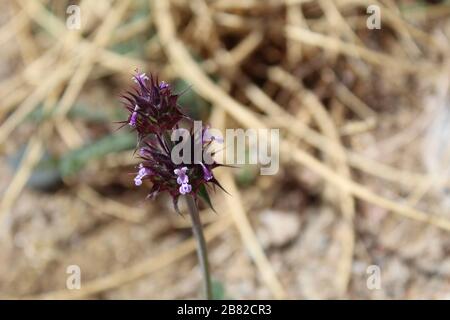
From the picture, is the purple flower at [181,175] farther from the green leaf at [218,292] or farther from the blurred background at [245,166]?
the blurred background at [245,166]

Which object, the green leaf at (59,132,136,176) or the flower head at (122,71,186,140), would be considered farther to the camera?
the green leaf at (59,132,136,176)

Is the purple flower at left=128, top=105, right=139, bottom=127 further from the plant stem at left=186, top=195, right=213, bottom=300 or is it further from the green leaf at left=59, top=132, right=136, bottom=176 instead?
the green leaf at left=59, top=132, right=136, bottom=176

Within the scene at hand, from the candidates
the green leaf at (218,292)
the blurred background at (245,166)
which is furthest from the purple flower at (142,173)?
the blurred background at (245,166)

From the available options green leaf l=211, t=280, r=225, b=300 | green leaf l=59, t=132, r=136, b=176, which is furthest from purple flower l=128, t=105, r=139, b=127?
green leaf l=59, t=132, r=136, b=176

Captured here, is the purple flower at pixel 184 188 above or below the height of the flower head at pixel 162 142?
below

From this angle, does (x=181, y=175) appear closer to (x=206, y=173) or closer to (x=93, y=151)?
(x=206, y=173)
